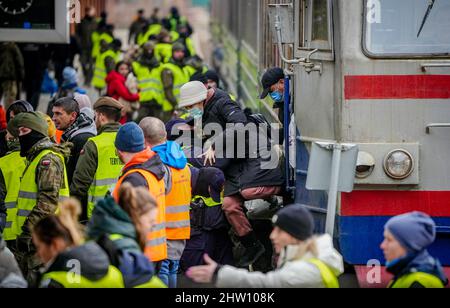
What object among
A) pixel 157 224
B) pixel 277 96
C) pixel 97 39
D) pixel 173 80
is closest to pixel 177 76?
pixel 173 80

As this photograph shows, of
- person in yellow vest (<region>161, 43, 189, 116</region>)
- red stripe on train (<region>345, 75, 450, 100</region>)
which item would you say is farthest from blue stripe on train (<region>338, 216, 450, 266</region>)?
person in yellow vest (<region>161, 43, 189, 116</region>)

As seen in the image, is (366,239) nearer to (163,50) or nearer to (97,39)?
(163,50)

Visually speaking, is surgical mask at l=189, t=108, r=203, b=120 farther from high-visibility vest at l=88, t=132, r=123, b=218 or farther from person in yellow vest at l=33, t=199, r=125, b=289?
person in yellow vest at l=33, t=199, r=125, b=289

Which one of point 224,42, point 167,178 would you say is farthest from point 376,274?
point 224,42

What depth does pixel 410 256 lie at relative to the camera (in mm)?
5602

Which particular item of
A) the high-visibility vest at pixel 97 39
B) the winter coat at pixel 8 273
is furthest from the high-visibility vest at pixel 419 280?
the high-visibility vest at pixel 97 39

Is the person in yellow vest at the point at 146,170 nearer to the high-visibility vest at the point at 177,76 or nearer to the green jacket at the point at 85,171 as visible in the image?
the green jacket at the point at 85,171

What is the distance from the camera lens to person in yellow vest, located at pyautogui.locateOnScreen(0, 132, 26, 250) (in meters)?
8.23

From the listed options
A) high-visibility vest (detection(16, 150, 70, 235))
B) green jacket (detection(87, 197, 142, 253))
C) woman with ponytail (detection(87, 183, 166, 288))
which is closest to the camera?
woman with ponytail (detection(87, 183, 166, 288))

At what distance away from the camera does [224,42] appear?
26641 millimetres

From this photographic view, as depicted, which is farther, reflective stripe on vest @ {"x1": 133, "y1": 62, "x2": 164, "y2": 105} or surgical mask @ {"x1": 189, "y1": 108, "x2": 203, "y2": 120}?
reflective stripe on vest @ {"x1": 133, "y1": 62, "x2": 164, "y2": 105}

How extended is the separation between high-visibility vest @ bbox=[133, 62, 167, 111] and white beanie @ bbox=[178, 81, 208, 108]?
7859 mm

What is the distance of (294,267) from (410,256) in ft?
1.84
